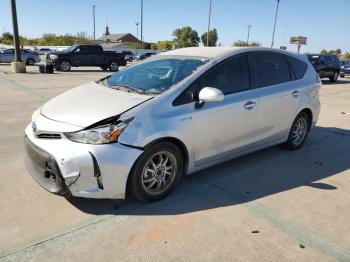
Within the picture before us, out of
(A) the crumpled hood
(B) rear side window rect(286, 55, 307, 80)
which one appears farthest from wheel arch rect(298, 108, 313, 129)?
(A) the crumpled hood

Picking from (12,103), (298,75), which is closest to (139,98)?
(298,75)

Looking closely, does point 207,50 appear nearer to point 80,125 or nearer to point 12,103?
point 80,125

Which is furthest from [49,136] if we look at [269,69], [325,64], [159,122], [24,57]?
[24,57]

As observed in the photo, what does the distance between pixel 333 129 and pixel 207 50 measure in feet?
13.9

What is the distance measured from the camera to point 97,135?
128 inches

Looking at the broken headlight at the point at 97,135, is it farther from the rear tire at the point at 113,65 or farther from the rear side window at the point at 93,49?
the rear tire at the point at 113,65

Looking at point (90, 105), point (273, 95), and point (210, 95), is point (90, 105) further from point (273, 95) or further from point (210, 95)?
point (273, 95)

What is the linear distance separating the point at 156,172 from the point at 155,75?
4.17ft

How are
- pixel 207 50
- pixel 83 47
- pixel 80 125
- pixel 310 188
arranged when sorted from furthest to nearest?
pixel 83 47 < pixel 207 50 < pixel 310 188 < pixel 80 125

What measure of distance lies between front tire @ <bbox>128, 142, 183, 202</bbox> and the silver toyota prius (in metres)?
0.01

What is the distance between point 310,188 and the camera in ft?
14.1

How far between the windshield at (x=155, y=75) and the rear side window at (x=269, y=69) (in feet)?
2.95

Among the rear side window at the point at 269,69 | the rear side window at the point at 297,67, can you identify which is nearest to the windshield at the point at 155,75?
the rear side window at the point at 269,69

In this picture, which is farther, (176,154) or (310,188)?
(310,188)
